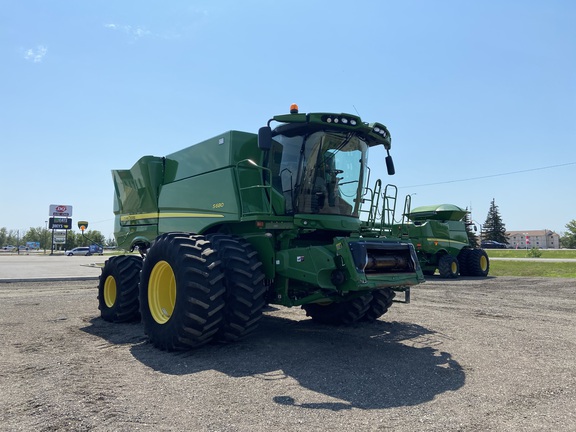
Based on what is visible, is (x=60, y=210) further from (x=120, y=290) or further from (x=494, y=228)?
(x=494, y=228)

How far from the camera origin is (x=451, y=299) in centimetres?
Result: 1156

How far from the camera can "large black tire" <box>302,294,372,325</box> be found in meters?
7.14

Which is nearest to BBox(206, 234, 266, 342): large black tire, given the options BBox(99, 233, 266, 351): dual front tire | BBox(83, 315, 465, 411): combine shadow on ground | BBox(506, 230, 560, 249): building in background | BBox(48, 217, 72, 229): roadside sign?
BBox(99, 233, 266, 351): dual front tire

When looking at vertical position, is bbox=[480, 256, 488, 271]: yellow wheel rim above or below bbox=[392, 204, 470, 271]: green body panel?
below

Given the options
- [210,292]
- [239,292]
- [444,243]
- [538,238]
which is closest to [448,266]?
[444,243]

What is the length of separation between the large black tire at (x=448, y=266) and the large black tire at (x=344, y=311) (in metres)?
12.8

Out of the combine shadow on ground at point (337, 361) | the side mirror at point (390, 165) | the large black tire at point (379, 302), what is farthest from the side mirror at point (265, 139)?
the large black tire at point (379, 302)

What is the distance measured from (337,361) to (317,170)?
2740 millimetres

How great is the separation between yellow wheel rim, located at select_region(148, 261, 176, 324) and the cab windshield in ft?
6.59

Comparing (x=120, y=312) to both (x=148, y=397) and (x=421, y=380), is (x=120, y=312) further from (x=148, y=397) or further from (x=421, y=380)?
(x=421, y=380)

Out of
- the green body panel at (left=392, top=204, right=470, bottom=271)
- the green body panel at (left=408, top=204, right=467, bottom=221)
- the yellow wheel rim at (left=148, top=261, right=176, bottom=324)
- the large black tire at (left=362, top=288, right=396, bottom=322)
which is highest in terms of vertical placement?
the green body panel at (left=408, top=204, right=467, bottom=221)

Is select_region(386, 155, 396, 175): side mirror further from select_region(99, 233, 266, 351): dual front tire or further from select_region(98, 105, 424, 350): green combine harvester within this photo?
select_region(99, 233, 266, 351): dual front tire

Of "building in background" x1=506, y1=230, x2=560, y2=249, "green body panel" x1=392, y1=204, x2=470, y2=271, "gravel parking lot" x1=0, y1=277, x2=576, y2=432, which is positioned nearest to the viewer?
"gravel parking lot" x1=0, y1=277, x2=576, y2=432

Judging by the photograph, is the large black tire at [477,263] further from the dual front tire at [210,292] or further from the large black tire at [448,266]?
the dual front tire at [210,292]
